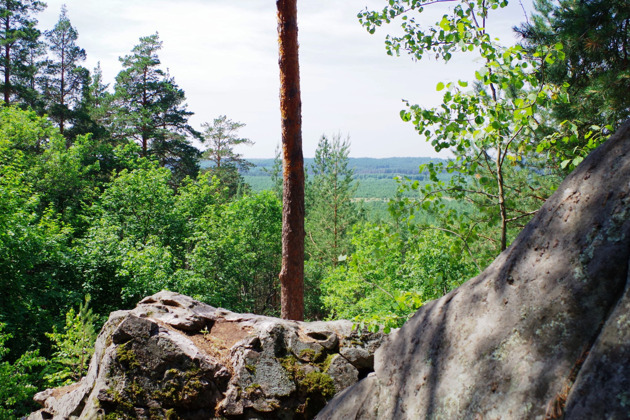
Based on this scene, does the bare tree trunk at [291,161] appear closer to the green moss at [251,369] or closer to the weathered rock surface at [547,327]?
the green moss at [251,369]

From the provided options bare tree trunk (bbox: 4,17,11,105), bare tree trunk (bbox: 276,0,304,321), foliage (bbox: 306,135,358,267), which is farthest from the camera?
foliage (bbox: 306,135,358,267)

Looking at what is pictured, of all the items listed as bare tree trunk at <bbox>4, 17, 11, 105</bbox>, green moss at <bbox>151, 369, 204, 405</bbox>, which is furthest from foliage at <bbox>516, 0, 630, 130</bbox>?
bare tree trunk at <bbox>4, 17, 11, 105</bbox>

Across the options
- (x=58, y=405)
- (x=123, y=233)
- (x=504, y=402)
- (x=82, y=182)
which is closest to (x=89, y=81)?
(x=82, y=182)

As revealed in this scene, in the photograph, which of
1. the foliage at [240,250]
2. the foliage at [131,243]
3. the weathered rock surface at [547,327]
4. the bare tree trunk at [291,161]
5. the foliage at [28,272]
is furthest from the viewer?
the foliage at [240,250]

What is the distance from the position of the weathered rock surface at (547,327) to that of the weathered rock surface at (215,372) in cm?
187

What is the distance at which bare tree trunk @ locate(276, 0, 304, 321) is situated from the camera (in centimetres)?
684

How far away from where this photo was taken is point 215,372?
421cm

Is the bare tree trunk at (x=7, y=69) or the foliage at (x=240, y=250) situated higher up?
the bare tree trunk at (x=7, y=69)

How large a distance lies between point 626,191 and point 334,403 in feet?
→ 7.68

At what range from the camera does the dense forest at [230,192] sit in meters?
3.61

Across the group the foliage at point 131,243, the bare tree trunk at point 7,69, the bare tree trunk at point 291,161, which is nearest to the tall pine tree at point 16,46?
the bare tree trunk at point 7,69

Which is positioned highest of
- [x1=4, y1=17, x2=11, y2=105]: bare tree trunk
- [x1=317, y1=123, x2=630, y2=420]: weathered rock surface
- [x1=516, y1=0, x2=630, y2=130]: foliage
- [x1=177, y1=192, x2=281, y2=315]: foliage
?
[x1=4, y1=17, x2=11, y2=105]: bare tree trunk

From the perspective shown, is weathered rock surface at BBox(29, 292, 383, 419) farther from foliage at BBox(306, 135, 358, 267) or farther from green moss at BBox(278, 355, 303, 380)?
foliage at BBox(306, 135, 358, 267)

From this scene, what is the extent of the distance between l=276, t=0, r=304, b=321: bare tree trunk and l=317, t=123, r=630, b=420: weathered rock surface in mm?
4624
